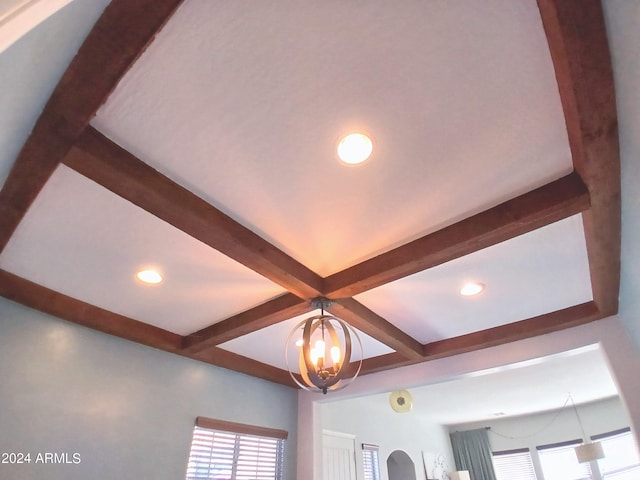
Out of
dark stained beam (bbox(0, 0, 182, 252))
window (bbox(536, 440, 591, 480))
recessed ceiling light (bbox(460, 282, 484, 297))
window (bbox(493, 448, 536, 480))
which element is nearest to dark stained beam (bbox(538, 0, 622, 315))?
recessed ceiling light (bbox(460, 282, 484, 297))

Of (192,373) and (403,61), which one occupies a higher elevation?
(403,61)

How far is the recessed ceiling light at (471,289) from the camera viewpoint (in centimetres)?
254

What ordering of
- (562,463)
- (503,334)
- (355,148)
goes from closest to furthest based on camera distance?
(355,148)
(503,334)
(562,463)

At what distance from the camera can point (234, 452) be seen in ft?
11.7

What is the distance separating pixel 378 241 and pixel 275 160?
803 mm

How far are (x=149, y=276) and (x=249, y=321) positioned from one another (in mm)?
770

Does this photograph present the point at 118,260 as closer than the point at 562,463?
Yes

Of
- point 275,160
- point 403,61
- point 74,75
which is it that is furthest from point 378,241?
point 74,75

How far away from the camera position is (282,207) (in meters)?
1.84

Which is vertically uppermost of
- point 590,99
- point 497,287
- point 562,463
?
point 497,287

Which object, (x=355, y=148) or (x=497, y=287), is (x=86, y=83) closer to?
(x=355, y=148)

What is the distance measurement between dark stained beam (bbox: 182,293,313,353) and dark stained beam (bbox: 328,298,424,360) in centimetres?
23

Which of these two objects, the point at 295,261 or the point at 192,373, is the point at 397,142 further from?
the point at 192,373

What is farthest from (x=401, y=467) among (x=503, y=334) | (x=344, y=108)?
(x=344, y=108)
